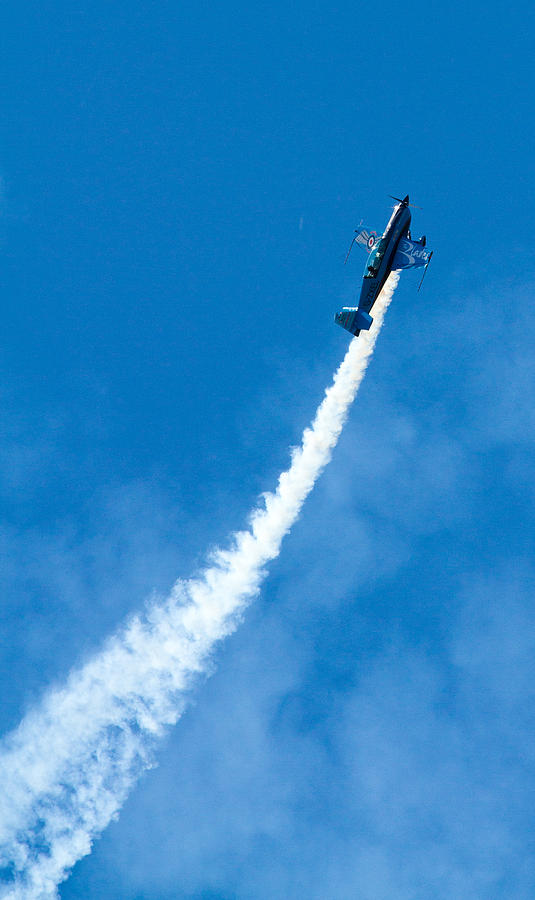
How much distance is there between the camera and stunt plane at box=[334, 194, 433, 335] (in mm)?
132375

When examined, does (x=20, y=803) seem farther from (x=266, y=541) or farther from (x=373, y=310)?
(x=373, y=310)

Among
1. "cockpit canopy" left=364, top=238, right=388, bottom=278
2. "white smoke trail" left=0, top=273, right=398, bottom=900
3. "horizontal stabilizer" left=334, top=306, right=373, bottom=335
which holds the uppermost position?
"cockpit canopy" left=364, top=238, right=388, bottom=278

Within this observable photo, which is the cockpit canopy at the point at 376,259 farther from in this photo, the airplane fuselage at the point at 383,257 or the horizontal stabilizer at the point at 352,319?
the horizontal stabilizer at the point at 352,319

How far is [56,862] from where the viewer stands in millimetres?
132250

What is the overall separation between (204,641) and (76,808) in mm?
21564

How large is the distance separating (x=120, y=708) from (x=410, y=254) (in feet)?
185

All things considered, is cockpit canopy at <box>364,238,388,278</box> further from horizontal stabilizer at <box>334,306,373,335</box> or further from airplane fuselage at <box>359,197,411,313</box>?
horizontal stabilizer at <box>334,306,373,335</box>

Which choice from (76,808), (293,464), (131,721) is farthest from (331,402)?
(76,808)

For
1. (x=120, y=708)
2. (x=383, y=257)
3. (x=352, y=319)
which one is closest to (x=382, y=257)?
(x=383, y=257)

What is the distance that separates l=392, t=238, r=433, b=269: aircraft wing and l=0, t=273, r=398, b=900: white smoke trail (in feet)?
Result: 10.4

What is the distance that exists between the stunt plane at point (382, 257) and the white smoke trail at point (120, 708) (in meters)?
2.93

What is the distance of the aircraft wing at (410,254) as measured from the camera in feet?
440

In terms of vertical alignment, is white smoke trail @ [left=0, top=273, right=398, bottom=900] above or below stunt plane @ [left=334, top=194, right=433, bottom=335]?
below

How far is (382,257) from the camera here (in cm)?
13238
